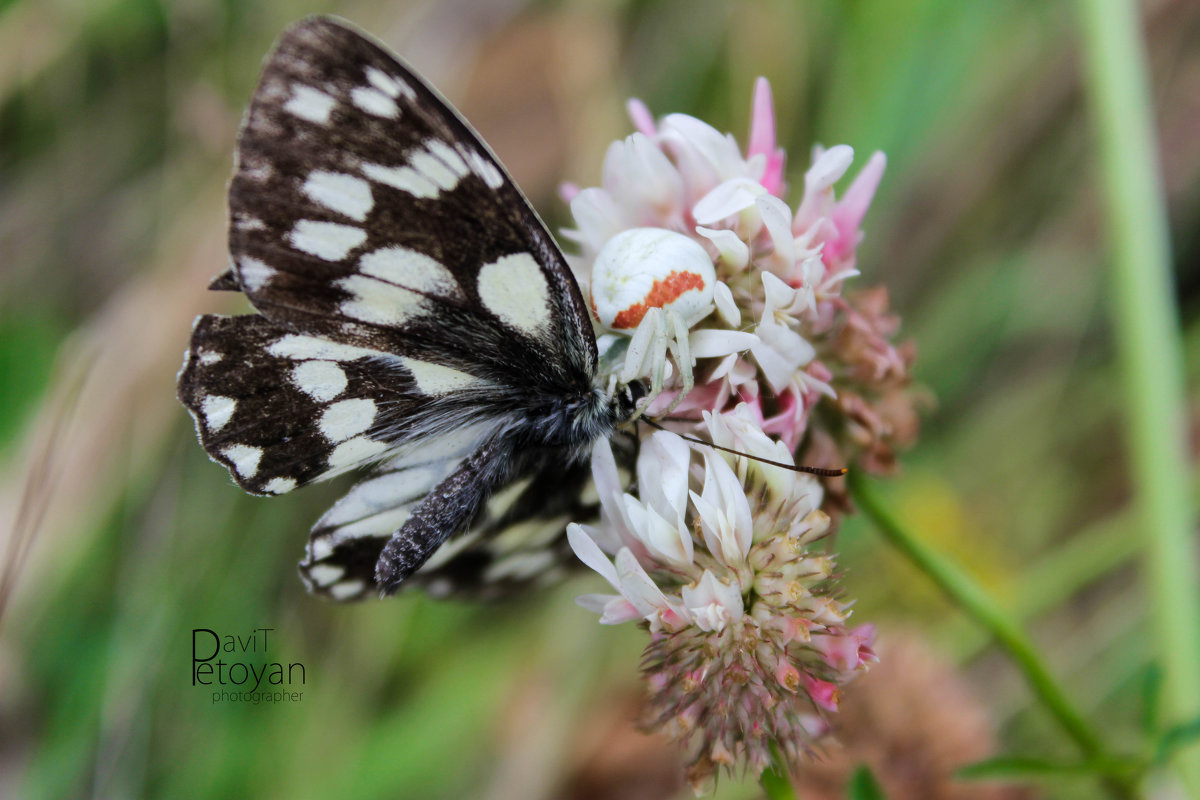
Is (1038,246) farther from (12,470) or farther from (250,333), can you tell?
(12,470)

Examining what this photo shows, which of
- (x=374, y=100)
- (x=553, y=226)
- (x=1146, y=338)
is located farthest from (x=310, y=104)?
(x=553, y=226)

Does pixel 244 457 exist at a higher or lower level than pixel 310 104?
lower

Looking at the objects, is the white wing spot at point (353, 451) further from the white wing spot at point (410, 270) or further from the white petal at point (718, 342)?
the white petal at point (718, 342)

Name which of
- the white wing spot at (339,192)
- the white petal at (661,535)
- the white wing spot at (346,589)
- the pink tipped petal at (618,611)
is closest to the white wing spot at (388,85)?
the white wing spot at (339,192)

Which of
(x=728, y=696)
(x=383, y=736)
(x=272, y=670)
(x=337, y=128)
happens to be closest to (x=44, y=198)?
(x=272, y=670)

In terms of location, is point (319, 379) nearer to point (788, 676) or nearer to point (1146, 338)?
point (788, 676)

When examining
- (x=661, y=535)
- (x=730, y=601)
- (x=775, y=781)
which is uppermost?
(x=661, y=535)

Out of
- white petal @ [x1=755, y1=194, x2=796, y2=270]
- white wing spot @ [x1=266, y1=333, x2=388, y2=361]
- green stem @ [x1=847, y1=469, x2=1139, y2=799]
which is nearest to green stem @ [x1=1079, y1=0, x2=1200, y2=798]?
green stem @ [x1=847, y1=469, x2=1139, y2=799]

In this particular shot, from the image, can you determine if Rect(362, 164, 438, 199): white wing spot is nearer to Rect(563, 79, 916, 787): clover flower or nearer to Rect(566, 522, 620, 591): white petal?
Rect(563, 79, 916, 787): clover flower
